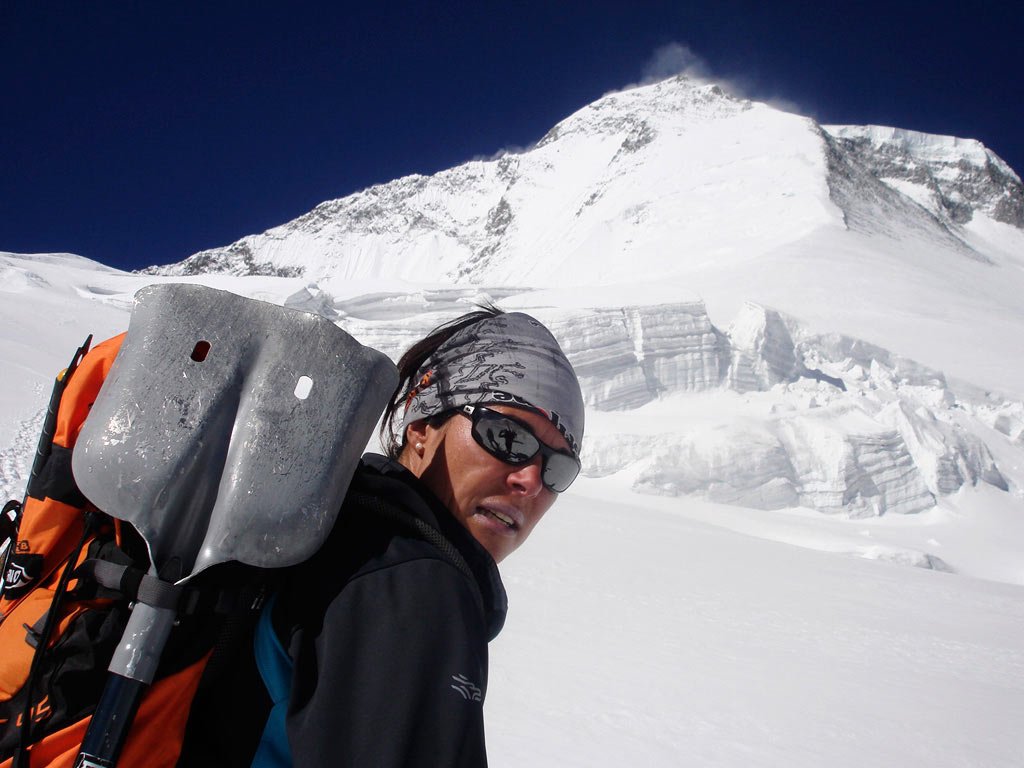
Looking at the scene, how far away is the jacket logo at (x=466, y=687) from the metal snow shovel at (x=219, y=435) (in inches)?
8.5

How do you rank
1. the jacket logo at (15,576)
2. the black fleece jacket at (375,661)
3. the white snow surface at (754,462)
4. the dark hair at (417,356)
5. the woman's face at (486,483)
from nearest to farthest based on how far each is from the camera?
the black fleece jacket at (375,661)
the jacket logo at (15,576)
the woman's face at (486,483)
the dark hair at (417,356)
the white snow surface at (754,462)

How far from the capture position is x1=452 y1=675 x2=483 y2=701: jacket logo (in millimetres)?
694

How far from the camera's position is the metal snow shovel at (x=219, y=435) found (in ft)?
2.55

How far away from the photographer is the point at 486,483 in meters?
1.07

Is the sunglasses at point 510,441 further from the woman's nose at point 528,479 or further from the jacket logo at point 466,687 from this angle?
the jacket logo at point 466,687

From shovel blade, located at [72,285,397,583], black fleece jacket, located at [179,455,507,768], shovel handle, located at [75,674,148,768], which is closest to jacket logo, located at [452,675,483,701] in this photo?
black fleece jacket, located at [179,455,507,768]

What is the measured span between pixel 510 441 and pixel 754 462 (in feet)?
50.1

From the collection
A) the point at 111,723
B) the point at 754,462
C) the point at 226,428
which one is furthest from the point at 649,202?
the point at 111,723

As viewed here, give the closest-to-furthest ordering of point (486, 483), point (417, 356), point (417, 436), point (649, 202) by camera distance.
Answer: point (486, 483), point (417, 436), point (417, 356), point (649, 202)

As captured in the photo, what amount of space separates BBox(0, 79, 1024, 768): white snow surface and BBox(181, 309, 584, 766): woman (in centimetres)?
233

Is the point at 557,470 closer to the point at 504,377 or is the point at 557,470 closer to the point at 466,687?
the point at 504,377

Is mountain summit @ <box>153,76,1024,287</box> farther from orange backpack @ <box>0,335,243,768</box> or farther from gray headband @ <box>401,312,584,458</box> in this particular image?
orange backpack @ <box>0,335,243,768</box>

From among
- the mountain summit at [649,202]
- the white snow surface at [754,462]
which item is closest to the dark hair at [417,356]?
the white snow surface at [754,462]

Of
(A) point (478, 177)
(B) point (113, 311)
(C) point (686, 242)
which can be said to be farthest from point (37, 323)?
(A) point (478, 177)
